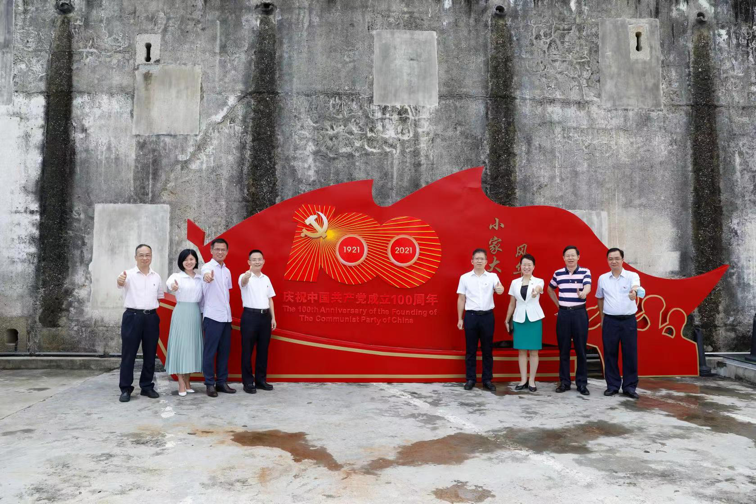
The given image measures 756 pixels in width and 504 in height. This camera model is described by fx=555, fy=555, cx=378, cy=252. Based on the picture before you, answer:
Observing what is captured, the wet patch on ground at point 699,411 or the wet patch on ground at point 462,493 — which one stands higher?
the wet patch on ground at point 699,411

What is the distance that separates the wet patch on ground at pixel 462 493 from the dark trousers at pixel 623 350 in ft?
9.11

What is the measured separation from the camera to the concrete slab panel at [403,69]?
6.93 m

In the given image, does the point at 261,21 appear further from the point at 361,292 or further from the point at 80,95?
the point at 361,292

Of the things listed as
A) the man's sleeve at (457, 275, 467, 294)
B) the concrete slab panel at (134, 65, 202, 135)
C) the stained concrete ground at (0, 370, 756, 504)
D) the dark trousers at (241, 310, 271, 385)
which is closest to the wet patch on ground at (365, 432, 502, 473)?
the stained concrete ground at (0, 370, 756, 504)

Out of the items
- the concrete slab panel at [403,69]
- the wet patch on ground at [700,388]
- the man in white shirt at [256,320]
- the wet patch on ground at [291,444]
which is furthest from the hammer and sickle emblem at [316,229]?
the wet patch on ground at [700,388]

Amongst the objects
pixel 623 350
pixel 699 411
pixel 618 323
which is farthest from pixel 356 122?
pixel 699 411

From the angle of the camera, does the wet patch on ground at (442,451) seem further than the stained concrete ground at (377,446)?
Yes

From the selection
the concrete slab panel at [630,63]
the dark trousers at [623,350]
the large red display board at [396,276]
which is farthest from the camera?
the concrete slab panel at [630,63]

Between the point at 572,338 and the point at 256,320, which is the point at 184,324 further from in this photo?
the point at 572,338

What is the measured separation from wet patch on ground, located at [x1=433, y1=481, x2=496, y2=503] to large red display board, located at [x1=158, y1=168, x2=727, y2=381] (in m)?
2.70

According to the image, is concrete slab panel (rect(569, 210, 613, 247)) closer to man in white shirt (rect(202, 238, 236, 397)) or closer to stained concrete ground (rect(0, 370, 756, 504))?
stained concrete ground (rect(0, 370, 756, 504))

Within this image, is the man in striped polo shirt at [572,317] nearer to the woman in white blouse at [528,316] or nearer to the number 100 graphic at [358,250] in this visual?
the woman in white blouse at [528,316]

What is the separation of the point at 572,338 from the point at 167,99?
17.8 ft

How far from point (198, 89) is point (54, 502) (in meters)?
5.35
